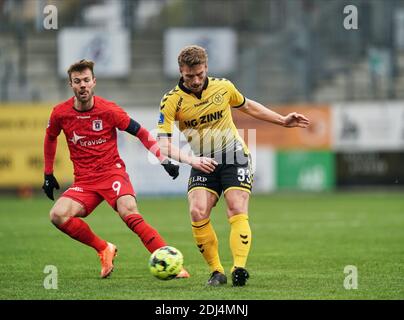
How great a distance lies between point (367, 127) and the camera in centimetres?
2458

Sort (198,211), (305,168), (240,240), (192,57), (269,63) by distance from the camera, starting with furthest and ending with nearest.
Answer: (269,63) < (305,168) < (198,211) < (240,240) < (192,57)

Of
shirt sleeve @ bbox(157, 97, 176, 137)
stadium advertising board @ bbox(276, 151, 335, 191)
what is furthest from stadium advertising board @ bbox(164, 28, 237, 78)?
shirt sleeve @ bbox(157, 97, 176, 137)

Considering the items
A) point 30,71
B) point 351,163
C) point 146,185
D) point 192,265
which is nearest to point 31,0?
point 30,71

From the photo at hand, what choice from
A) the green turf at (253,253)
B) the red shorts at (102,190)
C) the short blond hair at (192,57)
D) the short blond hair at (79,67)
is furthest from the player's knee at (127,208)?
the short blond hair at (192,57)

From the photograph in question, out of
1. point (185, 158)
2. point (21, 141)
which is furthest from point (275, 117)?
point (21, 141)

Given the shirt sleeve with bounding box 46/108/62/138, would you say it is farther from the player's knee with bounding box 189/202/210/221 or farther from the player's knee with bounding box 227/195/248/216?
the player's knee with bounding box 227/195/248/216

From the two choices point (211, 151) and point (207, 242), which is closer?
point (207, 242)

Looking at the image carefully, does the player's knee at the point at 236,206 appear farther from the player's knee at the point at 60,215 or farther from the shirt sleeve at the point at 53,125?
the shirt sleeve at the point at 53,125

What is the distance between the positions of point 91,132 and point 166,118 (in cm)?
92

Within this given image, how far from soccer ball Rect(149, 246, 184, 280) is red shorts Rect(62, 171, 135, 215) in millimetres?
960

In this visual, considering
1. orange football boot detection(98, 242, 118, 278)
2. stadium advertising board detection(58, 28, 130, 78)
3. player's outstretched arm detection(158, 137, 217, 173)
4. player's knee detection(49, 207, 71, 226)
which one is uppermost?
stadium advertising board detection(58, 28, 130, 78)

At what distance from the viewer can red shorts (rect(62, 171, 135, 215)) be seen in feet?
31.7

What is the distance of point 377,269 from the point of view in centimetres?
1015

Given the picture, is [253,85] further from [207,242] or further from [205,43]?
[207,242]
